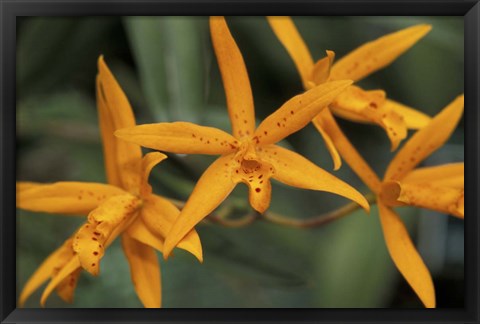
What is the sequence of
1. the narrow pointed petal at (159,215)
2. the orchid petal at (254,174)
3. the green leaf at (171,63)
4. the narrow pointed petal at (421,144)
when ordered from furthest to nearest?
the green leaf at (171,63) → the narrow pointed petal at (421,144) → the narrow pointed petal at (159,215) → the orchid petal at (254,174)

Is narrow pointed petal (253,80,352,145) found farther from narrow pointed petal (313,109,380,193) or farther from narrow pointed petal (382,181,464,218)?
narrow pointed petal (382,181,464,218)

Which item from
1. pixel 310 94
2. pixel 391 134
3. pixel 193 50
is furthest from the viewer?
pixel 193 50

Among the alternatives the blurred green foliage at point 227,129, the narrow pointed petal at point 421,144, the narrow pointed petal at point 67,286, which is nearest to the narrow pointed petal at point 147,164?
the narrow pointed petal at point 67,286

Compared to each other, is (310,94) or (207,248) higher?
(310,94)

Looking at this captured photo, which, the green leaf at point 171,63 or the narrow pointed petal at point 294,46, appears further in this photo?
the green leaf at point 171,63

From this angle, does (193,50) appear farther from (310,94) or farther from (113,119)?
(310,94)

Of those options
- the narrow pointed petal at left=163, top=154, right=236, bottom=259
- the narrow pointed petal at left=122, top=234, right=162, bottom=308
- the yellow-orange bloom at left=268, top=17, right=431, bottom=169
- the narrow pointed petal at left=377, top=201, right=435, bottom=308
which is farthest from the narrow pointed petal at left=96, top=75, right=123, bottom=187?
the narrow pointed petal at left=377, top=201, right=435, bottom=308

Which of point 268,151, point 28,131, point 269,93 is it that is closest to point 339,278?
point 269,93

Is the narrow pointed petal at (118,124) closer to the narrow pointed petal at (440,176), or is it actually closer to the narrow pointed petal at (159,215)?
the narrow pointed petal at (159,215)
